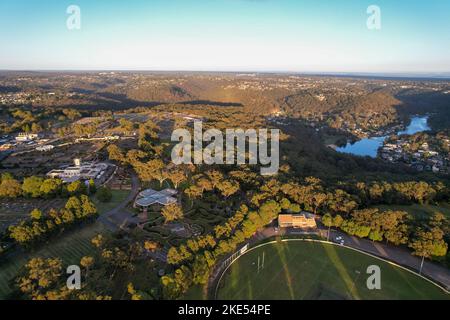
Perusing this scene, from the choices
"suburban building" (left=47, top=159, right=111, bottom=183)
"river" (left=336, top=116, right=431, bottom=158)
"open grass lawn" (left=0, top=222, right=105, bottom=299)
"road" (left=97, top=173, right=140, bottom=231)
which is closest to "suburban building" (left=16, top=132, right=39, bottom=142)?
"suburban building" (left=47, top=159, right=111, bottom=183)

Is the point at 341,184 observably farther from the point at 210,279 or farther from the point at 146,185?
the point at 146,185

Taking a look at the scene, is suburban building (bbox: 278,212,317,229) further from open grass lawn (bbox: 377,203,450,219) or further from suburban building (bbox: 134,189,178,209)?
suburban building (bbox: 134,189,178,209)

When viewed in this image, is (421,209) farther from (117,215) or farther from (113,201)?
(113,201)

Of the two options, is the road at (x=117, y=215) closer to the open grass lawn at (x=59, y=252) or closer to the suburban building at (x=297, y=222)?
the open grass lawn at (x=59, y=252)

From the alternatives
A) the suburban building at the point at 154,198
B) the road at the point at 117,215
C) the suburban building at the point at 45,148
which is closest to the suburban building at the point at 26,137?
the suburban building at the point at 45,148

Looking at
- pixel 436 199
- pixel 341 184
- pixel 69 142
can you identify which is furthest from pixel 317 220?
pixel 69 142

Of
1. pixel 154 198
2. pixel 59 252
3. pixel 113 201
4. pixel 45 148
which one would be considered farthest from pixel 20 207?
pixel 45 148
